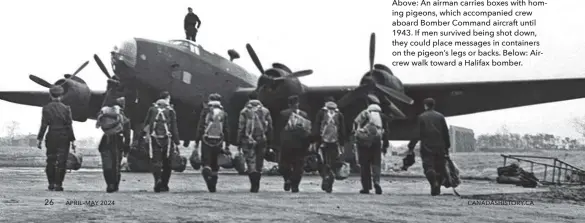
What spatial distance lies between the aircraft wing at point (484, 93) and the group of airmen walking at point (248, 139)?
6.14 m

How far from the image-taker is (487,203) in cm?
873

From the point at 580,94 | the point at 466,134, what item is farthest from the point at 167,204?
the point at 466,134

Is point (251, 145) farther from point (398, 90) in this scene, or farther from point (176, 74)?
point (176, 74)

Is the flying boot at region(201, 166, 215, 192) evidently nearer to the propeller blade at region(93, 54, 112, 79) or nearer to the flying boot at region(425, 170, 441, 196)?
the flying boot at region(425, 170, 441, 196)

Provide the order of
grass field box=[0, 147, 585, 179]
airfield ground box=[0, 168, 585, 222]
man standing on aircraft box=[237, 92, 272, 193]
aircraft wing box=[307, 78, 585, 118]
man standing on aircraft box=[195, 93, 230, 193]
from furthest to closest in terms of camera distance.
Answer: grass field box=[0, 147, 585, 179]
aircraft wing box=[307, 78, 585, 118]
man standing on aircraft box=[237, 92, 272, 193]
man standing on aircraft box=[195, 93, 230, 193]
airfield ground box=[0, 168, 585, 222]

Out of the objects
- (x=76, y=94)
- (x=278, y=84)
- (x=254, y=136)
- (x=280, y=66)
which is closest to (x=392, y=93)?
(x=278, y=84)

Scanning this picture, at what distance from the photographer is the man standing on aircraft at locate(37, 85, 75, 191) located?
1089 cm

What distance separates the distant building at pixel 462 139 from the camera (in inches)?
3080

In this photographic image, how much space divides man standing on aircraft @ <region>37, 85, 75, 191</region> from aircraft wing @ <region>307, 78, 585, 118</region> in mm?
9578

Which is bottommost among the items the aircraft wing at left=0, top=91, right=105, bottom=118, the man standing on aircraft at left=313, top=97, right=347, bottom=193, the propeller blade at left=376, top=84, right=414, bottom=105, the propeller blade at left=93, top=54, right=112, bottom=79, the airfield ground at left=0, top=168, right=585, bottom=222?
the airfield ground at left=0, top=168, right=585, bottom=222

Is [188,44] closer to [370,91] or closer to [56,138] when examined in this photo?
[370,91]

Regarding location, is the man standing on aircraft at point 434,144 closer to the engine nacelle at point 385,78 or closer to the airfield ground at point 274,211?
the airfield ground at point 274,211

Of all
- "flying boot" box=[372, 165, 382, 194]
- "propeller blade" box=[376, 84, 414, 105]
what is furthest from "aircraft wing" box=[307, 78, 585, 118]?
"flying boot" box=[372, 165, 382, 194]

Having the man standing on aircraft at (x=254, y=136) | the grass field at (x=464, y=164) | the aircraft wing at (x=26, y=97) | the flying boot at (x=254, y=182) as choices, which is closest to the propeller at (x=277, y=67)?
the man standing on aircraft at (x=254, y=136)
